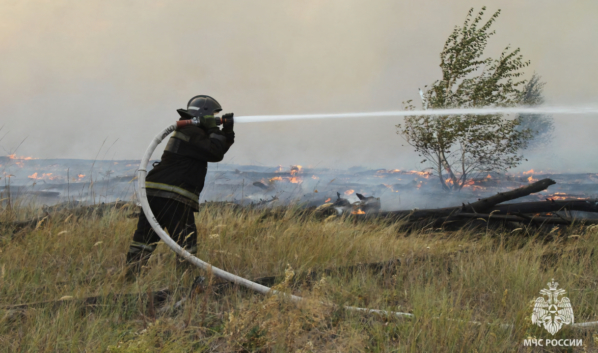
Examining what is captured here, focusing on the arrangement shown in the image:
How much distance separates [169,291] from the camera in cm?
381

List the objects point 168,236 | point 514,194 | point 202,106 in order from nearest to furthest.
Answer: point 168,236 → point 202,106 → point 514,194

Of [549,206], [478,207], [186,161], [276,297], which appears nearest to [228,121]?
[186,161]

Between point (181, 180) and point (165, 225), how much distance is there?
565 millimetres

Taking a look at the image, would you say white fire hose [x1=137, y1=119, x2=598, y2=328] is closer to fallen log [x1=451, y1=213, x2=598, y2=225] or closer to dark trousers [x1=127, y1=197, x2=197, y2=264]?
dark trousers [x1=127, y1=197, x2=197, y2=264]

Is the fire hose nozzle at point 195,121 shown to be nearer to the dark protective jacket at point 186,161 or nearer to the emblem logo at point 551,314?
the dark protective jacket at point 186,161

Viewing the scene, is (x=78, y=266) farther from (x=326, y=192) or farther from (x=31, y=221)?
(x=326, y=192)

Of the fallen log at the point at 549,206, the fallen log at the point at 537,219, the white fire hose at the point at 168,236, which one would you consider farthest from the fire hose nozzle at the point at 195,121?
the fallen log at the point at 549,206

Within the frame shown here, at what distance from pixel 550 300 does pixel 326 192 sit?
5.24 meters

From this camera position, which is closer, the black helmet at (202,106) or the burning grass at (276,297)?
the burning grass at (276,297)

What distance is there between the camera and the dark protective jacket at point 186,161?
4.37 metres

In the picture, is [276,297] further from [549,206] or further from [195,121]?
[549,206]

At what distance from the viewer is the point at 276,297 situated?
2.81 m

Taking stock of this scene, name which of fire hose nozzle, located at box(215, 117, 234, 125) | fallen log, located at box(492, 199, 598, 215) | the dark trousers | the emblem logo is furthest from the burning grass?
fire hose nozzle, located at box(215, 117, 234, 125)

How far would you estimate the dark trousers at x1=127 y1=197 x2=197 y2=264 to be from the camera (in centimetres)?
437
